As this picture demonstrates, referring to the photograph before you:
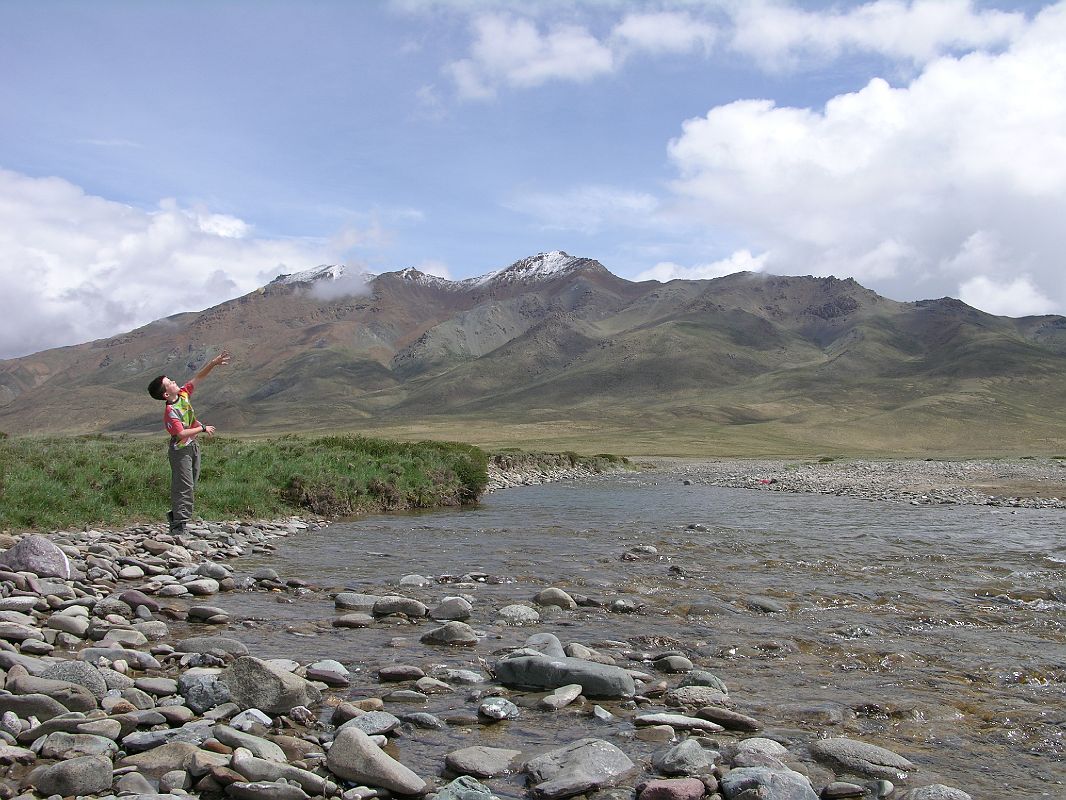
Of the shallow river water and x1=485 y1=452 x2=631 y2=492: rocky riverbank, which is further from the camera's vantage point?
x1=485 y1=452 x2=631 y2=492: rocky riverbank

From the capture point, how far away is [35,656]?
26.5 ft

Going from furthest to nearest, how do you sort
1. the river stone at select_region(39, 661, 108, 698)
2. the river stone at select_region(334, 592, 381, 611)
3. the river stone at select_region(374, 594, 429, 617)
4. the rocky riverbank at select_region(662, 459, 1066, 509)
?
the rocky riverbank at select_region(662, 459, 1066, 509)
the river stone at select_region(334, 592, 381, 611)
the river stone at select_region(374, 594, 429, 617)
the river stone at select_region(39, 661, 108, 698)

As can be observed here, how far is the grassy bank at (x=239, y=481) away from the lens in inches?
685

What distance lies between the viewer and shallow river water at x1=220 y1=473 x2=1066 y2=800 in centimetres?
694

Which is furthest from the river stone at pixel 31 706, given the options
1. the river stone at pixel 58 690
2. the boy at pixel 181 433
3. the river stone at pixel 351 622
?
the boy at pixel 181 433

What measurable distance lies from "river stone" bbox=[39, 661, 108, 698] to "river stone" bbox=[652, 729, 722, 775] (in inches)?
197

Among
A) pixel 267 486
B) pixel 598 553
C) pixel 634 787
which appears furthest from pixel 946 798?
pixel 267 486

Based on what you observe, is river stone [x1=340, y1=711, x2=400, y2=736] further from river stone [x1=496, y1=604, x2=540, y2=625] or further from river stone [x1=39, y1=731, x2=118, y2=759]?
river stone [x1=496, y1=604, x2=540, y2=625]

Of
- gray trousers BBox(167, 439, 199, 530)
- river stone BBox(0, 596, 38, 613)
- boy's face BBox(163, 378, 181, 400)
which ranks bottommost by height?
river stone BBox(0, 596, 38, 613)

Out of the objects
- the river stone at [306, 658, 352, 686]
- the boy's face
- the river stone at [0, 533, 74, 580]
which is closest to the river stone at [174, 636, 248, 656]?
the river stone at [306, 658, 352, 686]

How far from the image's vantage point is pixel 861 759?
20.4 feet

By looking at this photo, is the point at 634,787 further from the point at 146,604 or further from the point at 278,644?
the point at 146,604

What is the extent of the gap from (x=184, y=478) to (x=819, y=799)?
1468 centimetres

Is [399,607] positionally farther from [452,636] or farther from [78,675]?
[78,675]
